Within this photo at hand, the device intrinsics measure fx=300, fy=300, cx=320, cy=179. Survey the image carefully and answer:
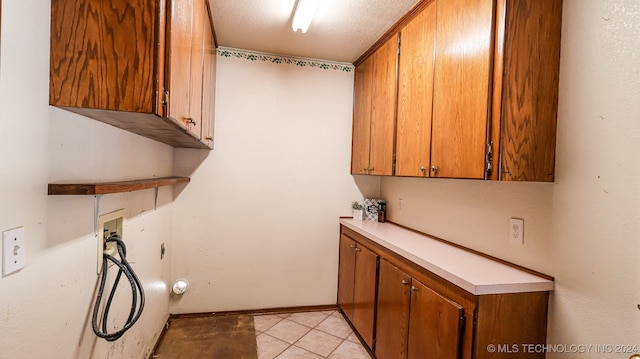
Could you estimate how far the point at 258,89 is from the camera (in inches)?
110

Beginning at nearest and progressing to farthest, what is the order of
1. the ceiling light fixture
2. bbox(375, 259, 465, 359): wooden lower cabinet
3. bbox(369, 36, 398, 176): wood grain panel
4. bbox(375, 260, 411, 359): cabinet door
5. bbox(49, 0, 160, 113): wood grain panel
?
bbox(49, 0, 160, 113): wood grain panel < bbox(375, 259, 465, 359): wooden lower cabinet < bbox(375, 260, 411, 359): cabinet door < the ceiling light fixture < bbox(369, 36, 398, 176): wood grain panel

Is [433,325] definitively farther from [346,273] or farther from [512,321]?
[346,273]

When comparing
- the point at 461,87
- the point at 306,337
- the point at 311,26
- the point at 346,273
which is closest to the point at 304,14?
the point at 311,26

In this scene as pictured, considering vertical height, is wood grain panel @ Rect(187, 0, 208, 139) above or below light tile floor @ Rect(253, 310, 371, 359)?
above

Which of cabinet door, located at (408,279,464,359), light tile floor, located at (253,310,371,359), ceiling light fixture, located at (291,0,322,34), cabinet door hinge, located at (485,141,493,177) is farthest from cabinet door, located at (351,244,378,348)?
ceiling light fixture, located at (291,0,322,34)

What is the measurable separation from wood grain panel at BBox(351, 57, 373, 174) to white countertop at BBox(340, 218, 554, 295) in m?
0.76

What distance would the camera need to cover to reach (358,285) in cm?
249

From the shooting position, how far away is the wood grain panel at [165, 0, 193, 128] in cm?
105

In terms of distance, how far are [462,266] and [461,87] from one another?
91cm

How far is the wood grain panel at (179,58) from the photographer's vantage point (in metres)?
1.05

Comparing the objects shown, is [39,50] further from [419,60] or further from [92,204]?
[419,60]

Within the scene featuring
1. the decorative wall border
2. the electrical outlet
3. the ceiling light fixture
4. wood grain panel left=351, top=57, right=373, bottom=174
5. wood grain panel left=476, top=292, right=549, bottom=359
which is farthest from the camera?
the decorative wall border

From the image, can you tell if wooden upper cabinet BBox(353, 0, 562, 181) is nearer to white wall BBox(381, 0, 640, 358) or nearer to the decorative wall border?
white wall BBox(381, 0, 640, 358)

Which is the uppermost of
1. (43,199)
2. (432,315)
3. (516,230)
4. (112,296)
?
(43,199)
